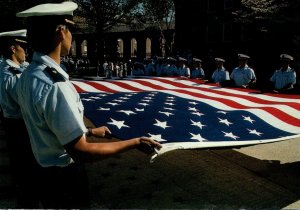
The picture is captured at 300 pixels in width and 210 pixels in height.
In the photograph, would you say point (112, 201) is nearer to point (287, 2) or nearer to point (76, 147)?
point (76, 147)

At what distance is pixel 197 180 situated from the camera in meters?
4.79

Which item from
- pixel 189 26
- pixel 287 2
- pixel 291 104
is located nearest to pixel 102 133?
pixel 291 104

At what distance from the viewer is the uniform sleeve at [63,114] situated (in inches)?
58.9

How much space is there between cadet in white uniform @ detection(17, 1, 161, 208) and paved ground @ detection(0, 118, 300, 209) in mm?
2239

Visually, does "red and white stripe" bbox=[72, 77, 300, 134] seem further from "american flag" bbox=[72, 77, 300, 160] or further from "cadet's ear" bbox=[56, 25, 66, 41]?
"cadet's ear" bbox=[56, 25, 66, 41]

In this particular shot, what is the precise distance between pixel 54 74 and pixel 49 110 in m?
0.17

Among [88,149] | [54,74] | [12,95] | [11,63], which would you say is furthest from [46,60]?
[11,63]

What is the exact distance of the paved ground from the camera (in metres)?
4.05

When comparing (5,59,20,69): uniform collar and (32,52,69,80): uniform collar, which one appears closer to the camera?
(32,52,69,80): uniform collar

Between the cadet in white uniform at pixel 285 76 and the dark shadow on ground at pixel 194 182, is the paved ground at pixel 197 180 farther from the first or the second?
the cadet in white uniform at pixel 285 76

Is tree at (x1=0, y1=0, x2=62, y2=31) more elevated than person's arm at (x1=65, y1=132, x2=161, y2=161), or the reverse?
tree at (x1=0, y1=0, x2=62, y2=31)

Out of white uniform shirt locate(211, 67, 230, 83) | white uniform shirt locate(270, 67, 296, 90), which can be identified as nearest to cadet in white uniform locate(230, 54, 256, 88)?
white uniform shirt locate(270, 67, 296, 90)

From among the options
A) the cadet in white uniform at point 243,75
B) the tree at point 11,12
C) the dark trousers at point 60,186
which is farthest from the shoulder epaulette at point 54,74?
the tree at point 11,12

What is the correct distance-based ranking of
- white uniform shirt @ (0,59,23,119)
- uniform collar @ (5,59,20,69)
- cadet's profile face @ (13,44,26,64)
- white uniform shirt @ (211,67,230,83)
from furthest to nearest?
white uniform shirt @ (211,67,230,83)
cadet's profile face @ (13,44,26,64)
uniform collar @ (5,59,20,69)
white uniform shirt @ (0,59,23,119)
